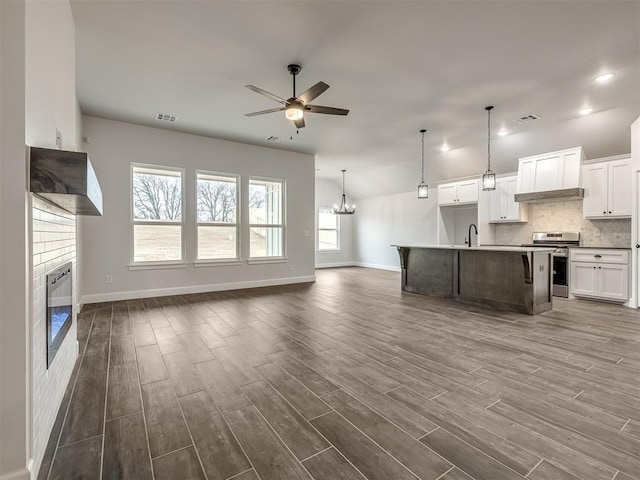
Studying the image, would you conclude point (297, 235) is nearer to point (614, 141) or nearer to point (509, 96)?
point (509, 96)

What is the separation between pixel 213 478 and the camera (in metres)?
1.46

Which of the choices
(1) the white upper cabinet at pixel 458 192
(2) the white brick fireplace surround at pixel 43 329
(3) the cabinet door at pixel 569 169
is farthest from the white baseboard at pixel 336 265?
(2) the white brick fireplace surround at pixel 43 329

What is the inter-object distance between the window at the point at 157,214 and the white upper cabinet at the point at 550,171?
695cm

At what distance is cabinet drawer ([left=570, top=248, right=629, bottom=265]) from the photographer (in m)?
5.06

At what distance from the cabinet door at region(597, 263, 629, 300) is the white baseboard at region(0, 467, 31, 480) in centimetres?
733

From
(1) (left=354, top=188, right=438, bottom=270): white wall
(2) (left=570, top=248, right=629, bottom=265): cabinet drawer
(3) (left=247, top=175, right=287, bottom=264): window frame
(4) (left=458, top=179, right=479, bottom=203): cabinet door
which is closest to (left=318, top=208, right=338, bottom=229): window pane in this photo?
(1) (left=354, top=188, right=438, bottom=270): white wall

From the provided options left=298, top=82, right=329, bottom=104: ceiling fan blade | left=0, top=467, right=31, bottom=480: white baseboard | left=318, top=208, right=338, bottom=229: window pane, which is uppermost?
left=298, top=82, right=329, bottom=104: ceiling fan blade

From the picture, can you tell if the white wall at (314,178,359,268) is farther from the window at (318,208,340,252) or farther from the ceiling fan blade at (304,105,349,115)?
the ceiling fan blade at (304,105,349,115)

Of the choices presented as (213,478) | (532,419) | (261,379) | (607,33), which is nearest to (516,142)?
(607,33)

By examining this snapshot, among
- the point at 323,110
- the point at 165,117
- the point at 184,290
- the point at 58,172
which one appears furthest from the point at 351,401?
the point at 165,117

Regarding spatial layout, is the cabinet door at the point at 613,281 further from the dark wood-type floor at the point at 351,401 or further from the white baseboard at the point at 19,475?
the white baseboard at the point at 19,475

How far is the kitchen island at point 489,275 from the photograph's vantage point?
178 inches

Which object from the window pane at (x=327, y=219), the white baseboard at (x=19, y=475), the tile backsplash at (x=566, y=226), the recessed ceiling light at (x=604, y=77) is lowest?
the white baseboard at (x=19, y=475)

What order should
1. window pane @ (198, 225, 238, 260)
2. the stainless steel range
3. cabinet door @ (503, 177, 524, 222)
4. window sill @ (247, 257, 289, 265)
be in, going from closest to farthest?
the stainless steel range
window pane @ (198, 225, 238, 260)
cabinet door @ (503, 177, 524, 222)
window sill @ (247, 257, 289, 265)
